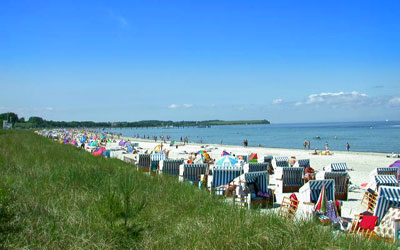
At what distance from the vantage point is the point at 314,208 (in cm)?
717

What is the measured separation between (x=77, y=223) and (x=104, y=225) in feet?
1.26

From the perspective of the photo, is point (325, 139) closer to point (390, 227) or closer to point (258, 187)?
point (258, 187)

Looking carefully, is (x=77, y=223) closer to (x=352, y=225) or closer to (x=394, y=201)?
(x=352, y=225)

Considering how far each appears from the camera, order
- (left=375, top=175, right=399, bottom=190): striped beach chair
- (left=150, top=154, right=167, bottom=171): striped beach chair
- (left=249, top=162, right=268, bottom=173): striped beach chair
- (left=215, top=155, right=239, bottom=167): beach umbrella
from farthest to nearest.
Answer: (left=150, top=154, right=167, bottom=171): striped beach chair, (left=215, top=155, right=239, bottom=167): beach umbrella, (left=249, top=162, right=268, bottom=173): striped beach chair, (left=375, top=175, right=399, bottom=190): striped beach chair

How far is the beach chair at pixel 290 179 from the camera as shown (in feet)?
39.1

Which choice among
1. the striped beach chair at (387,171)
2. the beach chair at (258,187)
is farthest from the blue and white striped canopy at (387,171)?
the beach chair at (258,187)

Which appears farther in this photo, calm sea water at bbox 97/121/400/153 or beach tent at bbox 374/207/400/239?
calm sea water at bbox 97/121/400/153

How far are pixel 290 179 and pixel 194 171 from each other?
10.6 ft

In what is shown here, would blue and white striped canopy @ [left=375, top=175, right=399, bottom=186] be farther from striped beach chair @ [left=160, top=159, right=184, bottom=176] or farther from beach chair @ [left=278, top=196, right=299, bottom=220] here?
striped beach chair @ [left=160, top=159, right=184, bottom=176]

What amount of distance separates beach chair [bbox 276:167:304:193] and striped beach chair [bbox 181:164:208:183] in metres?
2.54

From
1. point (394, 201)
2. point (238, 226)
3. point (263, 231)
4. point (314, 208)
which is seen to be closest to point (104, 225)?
point (238, 226)

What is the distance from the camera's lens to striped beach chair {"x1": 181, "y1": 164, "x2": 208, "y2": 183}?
496 inches

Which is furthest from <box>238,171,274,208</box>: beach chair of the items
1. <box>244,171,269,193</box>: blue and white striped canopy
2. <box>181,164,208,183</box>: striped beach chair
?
<box>181,164,208,183</box>: striped beach chair

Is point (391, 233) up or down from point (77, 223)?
down
